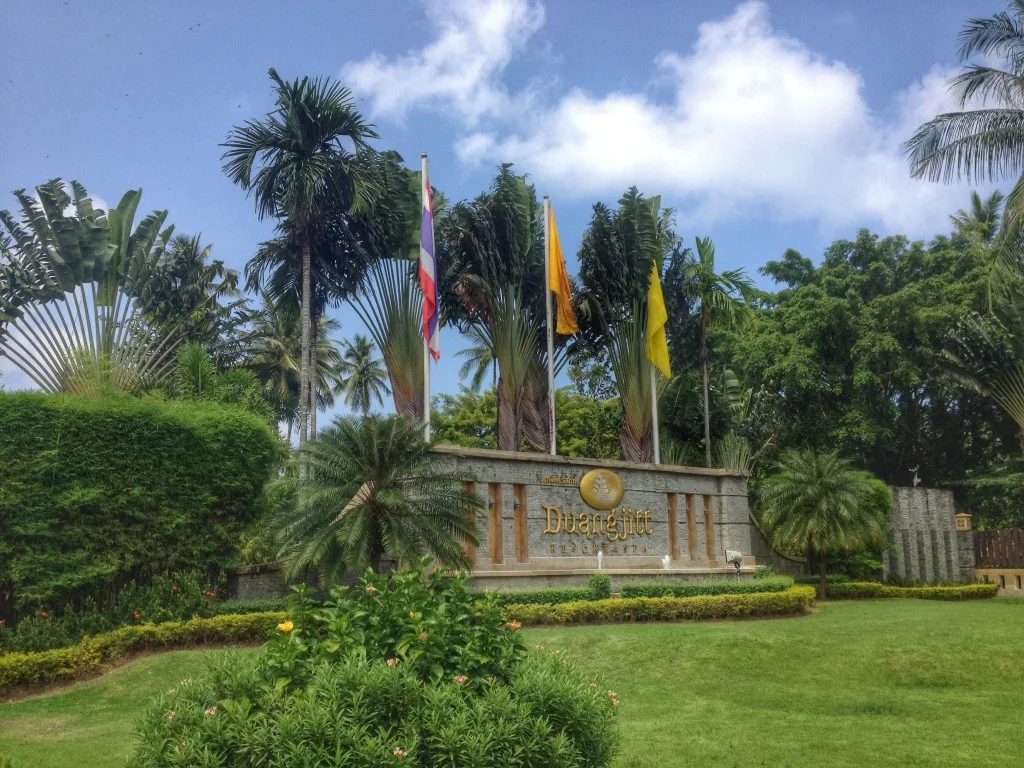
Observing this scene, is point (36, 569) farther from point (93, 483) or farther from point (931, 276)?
point (931, 276)

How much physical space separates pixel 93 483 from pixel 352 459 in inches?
165

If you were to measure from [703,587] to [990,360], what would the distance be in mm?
15496

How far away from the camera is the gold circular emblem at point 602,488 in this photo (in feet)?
66.7

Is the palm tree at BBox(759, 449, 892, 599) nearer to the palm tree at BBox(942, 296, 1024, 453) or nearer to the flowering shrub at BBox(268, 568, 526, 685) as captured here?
the palm tree at BBox(942, 296, 1024, 453)

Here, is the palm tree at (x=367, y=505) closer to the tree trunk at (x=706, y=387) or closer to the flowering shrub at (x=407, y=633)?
the flowering shrub at (x=407, y=633)

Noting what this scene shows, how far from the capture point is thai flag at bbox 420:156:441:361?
20.1m

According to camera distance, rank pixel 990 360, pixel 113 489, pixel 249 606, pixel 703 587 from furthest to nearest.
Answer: pixel 990 360 < pixel 703 587 < pixel 249 606 < pixel 113 489

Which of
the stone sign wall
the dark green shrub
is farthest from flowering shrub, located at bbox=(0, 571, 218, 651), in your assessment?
the dark green shrub

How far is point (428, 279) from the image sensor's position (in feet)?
66.3

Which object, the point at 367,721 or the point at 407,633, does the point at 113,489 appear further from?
the point at 367,721

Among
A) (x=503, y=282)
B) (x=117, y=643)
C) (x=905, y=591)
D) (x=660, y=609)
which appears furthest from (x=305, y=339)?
(x=905, y=591)

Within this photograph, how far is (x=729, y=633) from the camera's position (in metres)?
14.6

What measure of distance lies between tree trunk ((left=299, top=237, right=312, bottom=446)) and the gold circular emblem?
250 inches

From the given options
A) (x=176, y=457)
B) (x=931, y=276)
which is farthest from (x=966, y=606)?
(x=176, y=457)
